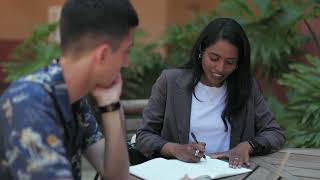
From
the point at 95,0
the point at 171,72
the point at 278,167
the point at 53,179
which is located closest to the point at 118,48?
the point at 95,0

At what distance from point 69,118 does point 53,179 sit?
187 millimetres

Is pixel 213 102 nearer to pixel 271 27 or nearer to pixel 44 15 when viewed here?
pixel 271 27

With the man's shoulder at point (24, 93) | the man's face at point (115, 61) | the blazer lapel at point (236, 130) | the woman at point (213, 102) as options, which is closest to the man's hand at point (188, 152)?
the woman at point (213, 102)

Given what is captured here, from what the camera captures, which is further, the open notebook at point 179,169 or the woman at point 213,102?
the woman at point 213,102

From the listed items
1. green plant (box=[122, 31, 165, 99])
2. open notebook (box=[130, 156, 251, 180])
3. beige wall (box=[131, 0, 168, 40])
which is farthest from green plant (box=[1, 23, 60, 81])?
open notebook (box=[130, 156, 251, 180])

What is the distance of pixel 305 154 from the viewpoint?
98.0 inches

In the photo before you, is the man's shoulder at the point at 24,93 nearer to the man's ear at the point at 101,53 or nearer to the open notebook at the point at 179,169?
the man's ear at the point at 101,53

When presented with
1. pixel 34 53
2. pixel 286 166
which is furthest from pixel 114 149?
pixel 34 53

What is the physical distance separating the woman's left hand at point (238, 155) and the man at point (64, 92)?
2.62 feet

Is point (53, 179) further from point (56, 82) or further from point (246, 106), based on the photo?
point (246, 106)

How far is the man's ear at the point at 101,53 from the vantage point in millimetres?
1358

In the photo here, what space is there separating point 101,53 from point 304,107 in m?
2.90

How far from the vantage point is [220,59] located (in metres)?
2.46

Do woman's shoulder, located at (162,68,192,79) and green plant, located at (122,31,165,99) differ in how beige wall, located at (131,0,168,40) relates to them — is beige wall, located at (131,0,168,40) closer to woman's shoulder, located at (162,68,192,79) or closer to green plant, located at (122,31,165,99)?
green plant, located at (122,31,165,99)
